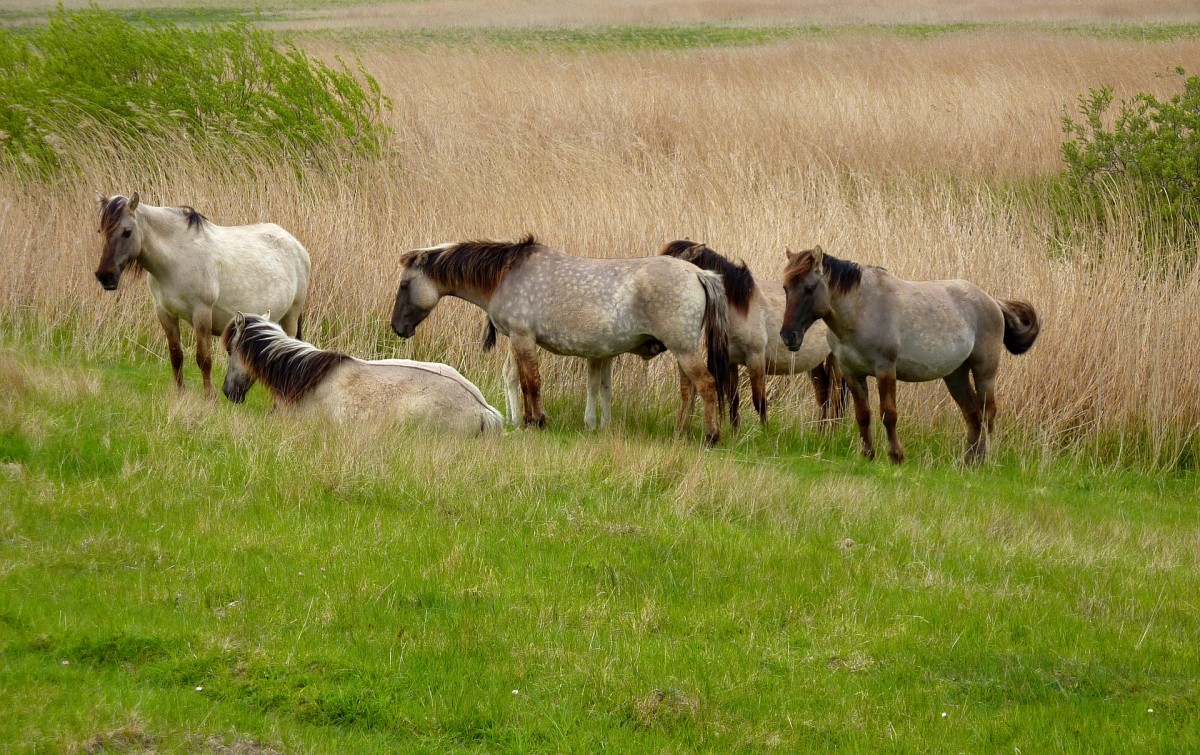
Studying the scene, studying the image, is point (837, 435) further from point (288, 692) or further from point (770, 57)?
point (770, 57)

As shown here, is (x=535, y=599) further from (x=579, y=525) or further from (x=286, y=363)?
(x=286, y=363)

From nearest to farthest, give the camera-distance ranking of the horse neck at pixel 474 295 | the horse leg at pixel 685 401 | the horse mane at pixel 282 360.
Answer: the horse mane at pixel 282 360
the horse leg at pixel 685 401
the horse neck at pixel 474 295

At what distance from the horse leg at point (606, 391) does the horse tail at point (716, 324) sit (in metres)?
1.08

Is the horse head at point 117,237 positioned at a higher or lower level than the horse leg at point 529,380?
higher

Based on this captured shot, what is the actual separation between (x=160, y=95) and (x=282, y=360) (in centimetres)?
1052

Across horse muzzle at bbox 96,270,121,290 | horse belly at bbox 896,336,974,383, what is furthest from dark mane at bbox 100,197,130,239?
horse belly at bbox 896,336,974,383

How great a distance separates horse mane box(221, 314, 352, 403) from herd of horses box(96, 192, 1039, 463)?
13mm

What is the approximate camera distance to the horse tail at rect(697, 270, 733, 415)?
10672mm

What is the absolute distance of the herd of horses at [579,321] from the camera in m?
9.92

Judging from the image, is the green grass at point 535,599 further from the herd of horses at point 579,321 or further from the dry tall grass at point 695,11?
the dry tall grass at point 695,11

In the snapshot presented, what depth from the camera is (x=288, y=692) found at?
209 inches

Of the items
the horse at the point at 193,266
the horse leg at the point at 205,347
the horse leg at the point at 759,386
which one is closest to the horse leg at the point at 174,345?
the horse at the point at 193,266

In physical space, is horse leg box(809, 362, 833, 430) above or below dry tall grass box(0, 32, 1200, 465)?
Result: below

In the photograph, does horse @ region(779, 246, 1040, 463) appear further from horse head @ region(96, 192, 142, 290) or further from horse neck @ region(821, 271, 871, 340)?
horse head @ region(96, 192, 142, 290)
